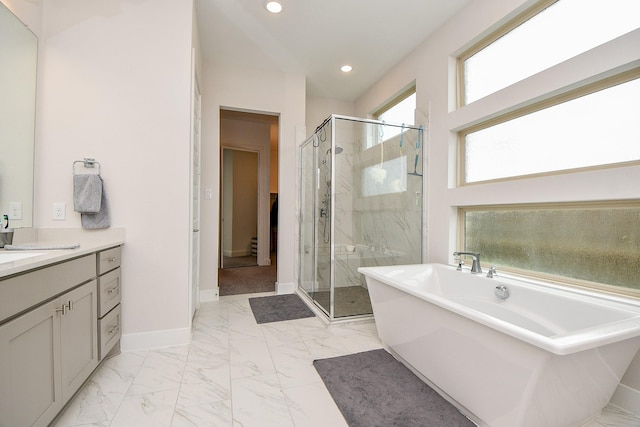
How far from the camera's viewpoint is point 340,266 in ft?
9.96

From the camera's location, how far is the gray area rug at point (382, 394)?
1429 mm

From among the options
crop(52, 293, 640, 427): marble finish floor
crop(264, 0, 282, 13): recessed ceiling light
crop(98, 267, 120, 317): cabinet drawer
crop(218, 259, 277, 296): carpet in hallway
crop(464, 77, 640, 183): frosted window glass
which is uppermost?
crop(264, 0, 282, 13): recessed ceiling light

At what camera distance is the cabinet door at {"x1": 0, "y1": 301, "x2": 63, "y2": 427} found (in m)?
0.98

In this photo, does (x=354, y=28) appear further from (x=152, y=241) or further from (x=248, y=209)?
(x=248, y=209)

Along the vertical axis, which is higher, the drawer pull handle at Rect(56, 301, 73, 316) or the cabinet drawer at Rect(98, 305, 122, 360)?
the drawer pull handle at Rect(56, 301, 73, 316)

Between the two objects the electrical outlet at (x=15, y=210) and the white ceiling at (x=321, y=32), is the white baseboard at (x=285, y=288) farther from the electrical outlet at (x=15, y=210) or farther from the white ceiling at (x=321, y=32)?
the white ceiling at (x=321, y=32)

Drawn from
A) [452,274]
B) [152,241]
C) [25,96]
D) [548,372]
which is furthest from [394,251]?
[25,96]

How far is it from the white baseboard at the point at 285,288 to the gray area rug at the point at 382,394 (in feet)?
5.54

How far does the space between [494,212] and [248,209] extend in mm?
5067

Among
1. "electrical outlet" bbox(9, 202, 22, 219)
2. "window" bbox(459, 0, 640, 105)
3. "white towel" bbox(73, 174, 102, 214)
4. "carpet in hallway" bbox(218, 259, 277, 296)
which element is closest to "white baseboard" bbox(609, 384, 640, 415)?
"window" bbox(459, 0, 640, 105)

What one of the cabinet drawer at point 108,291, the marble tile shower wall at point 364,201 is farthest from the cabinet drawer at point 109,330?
the marble tile shower wall at point 364,201

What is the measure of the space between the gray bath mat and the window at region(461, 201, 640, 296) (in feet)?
6.00

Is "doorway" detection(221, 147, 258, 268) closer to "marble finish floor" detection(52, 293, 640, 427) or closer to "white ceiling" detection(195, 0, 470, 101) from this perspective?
"white ceiling" detection(195, 0, 470, 101)

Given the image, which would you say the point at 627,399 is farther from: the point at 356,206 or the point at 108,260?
the point at 108,260
